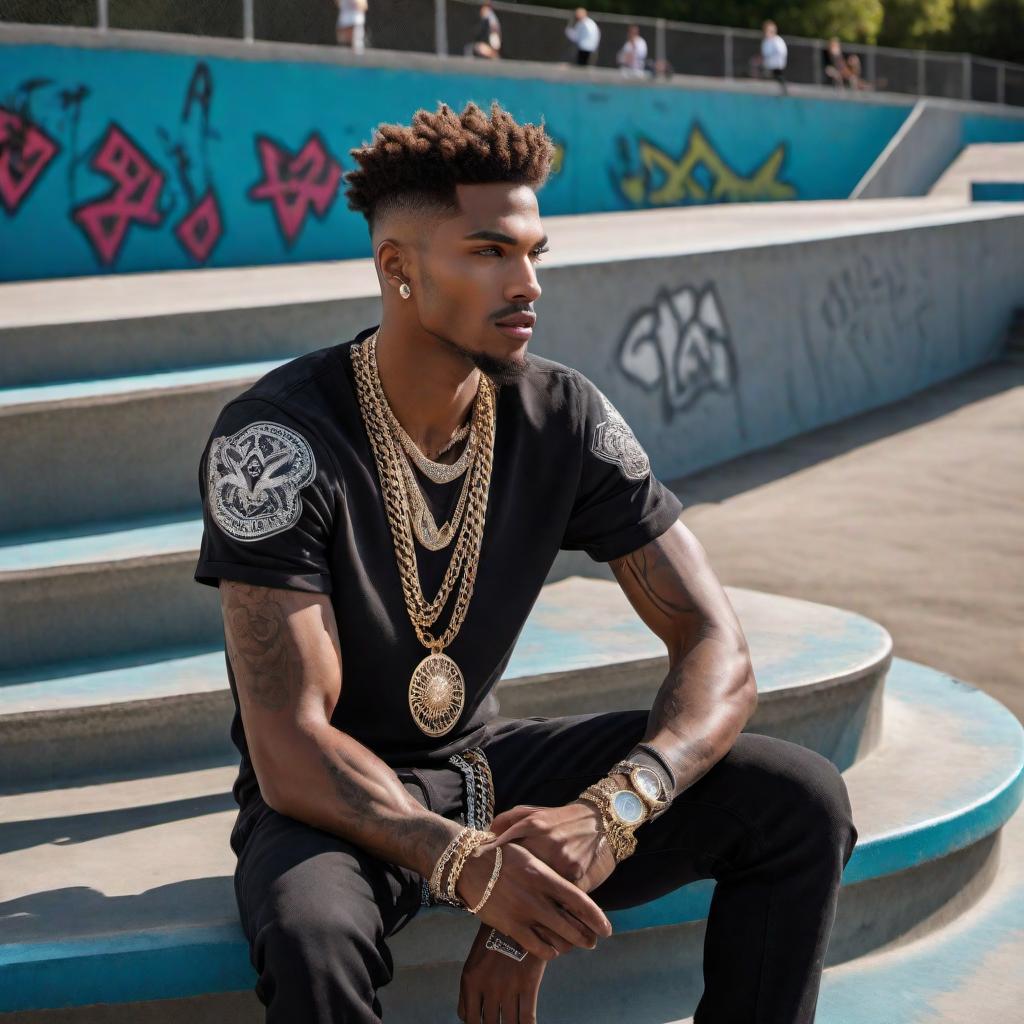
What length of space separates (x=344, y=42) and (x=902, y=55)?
62.0ft

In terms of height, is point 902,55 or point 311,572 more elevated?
point 902,55

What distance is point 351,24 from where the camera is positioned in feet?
48.4

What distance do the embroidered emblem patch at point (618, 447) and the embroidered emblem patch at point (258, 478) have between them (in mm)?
643

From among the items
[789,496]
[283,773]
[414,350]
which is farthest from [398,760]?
[789,496]

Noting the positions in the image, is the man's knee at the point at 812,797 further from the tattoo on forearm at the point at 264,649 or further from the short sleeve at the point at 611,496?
the tattoo on forearm at the point at 264,649

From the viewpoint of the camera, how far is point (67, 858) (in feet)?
10.8

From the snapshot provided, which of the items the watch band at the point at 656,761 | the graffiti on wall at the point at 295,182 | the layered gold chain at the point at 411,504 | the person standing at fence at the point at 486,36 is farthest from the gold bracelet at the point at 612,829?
the person standing at fence at the point at 486,36

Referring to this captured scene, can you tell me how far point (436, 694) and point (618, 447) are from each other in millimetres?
650

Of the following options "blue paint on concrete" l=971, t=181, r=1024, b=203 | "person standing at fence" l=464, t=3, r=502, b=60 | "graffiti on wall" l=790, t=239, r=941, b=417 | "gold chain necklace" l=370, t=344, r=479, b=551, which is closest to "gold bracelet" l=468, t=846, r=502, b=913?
"gold chain necklace" l=370, t=344, r=479, b=551

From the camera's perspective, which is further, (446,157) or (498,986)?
(446,157)

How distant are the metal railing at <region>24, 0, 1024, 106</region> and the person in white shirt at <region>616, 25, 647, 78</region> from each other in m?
0.11

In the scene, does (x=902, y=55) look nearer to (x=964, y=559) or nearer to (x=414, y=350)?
(x=964, y=559)

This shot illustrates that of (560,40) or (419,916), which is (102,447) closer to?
(419,916)

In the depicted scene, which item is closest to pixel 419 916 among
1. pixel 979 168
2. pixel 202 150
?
Answer: pixel 202 150
